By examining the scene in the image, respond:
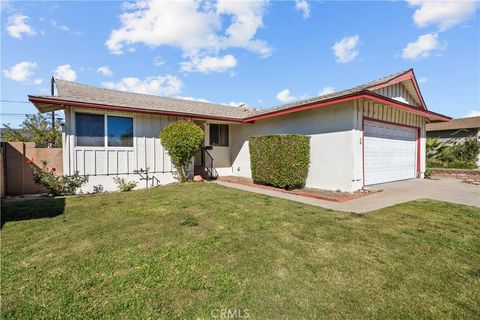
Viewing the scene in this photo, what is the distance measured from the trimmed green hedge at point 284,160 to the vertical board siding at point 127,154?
13.9 ft

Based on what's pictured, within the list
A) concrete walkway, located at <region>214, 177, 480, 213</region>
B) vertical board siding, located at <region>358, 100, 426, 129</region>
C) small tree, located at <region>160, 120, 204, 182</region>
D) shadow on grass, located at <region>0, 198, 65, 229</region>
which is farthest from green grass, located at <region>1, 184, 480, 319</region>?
vertical board siding, located at <region>358, 100, 426, 129</region>

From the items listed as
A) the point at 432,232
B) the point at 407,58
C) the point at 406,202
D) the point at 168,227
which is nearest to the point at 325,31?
the point at 407,58

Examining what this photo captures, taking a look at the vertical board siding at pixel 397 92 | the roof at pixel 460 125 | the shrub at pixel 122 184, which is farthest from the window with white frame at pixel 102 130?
the roof at pixel 460 125

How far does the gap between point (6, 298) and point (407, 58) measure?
16292 millimetres

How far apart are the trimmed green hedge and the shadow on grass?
268 inches

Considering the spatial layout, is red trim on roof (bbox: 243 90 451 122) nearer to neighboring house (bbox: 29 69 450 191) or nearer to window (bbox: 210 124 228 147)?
neighboring house (bbox: 29 69 450 191)

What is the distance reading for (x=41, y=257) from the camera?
11.0ft

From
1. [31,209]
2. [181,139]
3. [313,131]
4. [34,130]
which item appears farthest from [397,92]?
[34,130]

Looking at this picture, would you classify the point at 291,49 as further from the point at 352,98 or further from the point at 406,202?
the point at 406,202

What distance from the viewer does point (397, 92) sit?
10.5 m

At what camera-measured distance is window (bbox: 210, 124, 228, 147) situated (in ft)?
44.3

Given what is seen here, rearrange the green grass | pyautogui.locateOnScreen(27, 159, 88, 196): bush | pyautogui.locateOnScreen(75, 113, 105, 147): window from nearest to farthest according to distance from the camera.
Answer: the green grass → pyautogui.locateOnScreen(27, 159, 88, 196): bush → pyautogui.locateOnScreen(75, 113, 105, 147): window

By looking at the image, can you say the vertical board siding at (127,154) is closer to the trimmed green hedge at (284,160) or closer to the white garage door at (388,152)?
the trimmed green hedge at (284,160)

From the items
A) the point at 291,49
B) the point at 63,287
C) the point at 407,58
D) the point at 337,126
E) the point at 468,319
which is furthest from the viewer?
the point at 291,49
